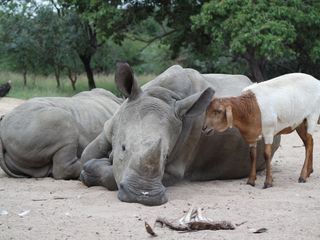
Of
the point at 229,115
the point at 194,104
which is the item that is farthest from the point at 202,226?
the point at 229,115

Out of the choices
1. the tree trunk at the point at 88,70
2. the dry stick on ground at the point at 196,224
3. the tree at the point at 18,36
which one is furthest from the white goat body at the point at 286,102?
the tree at the point at 18,36

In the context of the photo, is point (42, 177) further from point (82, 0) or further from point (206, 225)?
point (82, 0)

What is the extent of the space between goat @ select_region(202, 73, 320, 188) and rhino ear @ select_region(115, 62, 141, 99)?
30.3 inches

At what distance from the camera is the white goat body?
6767mm

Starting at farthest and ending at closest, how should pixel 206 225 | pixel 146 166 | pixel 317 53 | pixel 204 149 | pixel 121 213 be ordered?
pixel 317 53 → pixel 204 149 → pixel 146 166 → pixel 121 213 → pixel 206 225

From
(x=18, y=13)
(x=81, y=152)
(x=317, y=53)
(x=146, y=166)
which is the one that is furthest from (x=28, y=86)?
(x=146, y=166)

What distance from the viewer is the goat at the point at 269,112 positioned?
6.57 metres

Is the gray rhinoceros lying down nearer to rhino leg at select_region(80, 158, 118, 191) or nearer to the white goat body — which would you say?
rhino leg at select_region(80, 158, 118, 191)

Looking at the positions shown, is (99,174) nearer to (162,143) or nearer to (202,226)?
(162,143)

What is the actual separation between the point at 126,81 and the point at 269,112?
5.07ft

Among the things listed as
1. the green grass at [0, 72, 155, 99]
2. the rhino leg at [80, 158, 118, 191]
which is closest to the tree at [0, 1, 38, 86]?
the green grass at [0, 72, 155, 99]

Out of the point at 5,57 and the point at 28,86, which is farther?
the point at 5,57

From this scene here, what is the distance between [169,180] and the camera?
22.2ft

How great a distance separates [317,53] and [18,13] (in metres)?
17.1
